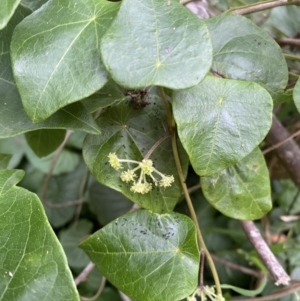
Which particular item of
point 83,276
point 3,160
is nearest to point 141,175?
point 3,160

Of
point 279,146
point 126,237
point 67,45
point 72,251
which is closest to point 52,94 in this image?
point 67,45

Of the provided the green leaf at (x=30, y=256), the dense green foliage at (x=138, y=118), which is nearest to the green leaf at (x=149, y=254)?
the dense green foliage at (x=138, y=118)

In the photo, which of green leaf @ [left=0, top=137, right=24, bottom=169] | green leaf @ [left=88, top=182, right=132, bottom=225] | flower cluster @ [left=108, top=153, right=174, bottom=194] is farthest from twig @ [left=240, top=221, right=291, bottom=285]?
green leaf @ [left=0, top=137, right=24, bottom=169]

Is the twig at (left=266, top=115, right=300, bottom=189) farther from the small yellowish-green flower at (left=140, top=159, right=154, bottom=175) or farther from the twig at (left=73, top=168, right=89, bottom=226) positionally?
the twig at (left=73, top=168, right=89, bottom=226)

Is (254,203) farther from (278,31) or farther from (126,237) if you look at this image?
(278,31)

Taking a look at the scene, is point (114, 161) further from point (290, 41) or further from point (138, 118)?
point (290, 41)

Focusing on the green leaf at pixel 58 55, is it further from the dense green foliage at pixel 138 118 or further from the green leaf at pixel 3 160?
the green leaf at pixel 3 160
